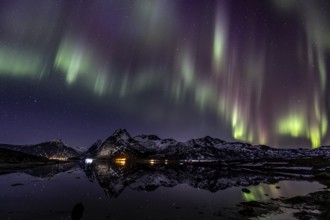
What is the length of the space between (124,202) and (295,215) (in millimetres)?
17415

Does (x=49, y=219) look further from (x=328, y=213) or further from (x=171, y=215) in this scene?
(x=328, y=213)

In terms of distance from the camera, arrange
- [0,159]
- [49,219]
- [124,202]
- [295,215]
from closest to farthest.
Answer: [49,219], [295,215], [124,202], [0,159]

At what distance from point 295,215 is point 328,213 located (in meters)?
4.09

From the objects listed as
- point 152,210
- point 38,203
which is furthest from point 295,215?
point 38,203

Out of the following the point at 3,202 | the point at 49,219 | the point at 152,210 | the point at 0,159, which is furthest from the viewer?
the point at 0,159

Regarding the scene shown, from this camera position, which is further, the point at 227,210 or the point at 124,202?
the point at 124,202

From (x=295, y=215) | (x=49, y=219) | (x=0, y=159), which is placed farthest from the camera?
(x=0, y=159)

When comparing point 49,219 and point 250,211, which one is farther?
point 250,211

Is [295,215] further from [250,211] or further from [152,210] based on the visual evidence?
[152,210]

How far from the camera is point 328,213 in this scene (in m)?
24.4

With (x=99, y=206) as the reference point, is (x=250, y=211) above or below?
above

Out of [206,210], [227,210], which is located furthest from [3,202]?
[227,210]

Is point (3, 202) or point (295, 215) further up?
Result: point (295, 215)

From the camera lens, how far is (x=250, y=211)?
2427cm
